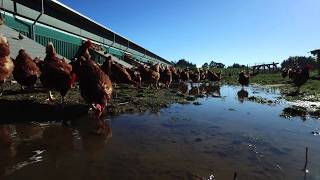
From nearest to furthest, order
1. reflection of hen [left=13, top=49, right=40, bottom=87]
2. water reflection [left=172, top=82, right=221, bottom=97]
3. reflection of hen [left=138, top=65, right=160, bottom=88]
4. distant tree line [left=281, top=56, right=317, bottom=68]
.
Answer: reflection of hen [left=13, top=49, right=40, bottom=87]
water reflection [left=172, top=82, right=221, bottom=97]
reflection of hen [left=138, top=65, right=160, bottom=88]
distant tree line [left=281, top=56, right=317, bottom=68]

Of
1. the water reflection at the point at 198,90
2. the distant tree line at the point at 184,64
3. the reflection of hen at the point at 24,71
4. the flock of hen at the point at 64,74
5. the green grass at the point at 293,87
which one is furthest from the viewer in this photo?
the distant tree line at the point at 184,64

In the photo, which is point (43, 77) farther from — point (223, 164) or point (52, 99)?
point (223, 164)

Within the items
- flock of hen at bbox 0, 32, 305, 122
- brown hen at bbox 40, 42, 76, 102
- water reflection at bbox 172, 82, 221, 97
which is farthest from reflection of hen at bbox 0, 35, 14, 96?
water reflection at bbox 172, 82, 221, 97

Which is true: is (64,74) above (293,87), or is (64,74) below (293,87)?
above

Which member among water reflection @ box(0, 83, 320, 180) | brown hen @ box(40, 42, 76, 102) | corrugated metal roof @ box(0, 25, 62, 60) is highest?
corrugated metal roof @ box(0, 25, 62, 60)

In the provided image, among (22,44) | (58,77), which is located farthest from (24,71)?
(22,44)

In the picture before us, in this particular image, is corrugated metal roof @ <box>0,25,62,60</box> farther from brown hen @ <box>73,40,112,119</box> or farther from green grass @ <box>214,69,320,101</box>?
green grass @ <box>214,69,320,101</box>

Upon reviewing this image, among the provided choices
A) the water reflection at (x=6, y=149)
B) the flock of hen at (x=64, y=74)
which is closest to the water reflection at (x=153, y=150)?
the water reflection at (x=6, y=149)

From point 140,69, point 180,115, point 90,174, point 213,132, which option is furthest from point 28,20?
point 90,174

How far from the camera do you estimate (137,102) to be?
412 inches

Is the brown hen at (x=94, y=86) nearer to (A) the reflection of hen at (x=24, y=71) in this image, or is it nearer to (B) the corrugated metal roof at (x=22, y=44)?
(A) the reflection of hen at (x=24, y=71)

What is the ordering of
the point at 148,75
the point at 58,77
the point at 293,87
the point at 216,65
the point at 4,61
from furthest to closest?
the point at 216,65 → the point at 293,87 → the point at 148,75 → the point at 4,61 → the point at 58,77

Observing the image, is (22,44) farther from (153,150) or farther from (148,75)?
(153,150)

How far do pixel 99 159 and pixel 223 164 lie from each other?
1.67 meters
